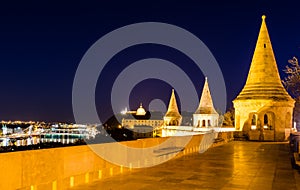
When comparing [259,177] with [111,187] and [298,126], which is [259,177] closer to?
[111,187]

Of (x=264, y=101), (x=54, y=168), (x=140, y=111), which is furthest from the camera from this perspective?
(x=140, y=111)

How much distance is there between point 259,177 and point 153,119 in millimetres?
96439

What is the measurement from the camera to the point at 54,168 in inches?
217

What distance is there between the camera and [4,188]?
455cm

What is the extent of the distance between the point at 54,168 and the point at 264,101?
19417 mm

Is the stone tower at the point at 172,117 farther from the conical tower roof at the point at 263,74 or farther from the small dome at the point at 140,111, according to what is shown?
the small dome at the point at 140,111

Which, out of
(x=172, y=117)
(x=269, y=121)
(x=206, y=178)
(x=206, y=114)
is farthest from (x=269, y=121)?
Result: (x=206, y=178)

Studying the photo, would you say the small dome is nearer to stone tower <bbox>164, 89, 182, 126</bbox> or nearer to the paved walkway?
stone tower <bbox>164, 89, 182, 126</bbox>

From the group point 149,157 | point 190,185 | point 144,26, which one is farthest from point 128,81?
point 190,185

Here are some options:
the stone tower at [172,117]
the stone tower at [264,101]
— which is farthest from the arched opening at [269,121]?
the stone tower at [172,117]

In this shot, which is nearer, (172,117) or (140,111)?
(172,117)

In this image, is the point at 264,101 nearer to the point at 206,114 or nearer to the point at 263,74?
the point at 263,74

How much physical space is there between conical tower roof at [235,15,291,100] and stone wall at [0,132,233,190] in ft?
57.9

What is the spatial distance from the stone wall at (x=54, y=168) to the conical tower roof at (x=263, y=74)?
57.9ft
